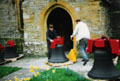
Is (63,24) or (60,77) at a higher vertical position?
(63,24)

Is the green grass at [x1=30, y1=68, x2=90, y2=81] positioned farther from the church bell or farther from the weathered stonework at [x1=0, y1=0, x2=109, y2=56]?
the weathered stonework at [x1=0, y1=0, x2=109, y2=56]

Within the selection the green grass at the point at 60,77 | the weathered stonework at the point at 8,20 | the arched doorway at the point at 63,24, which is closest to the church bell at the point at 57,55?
the green grass at the point at 60,77

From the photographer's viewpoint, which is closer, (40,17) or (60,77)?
(60,77)

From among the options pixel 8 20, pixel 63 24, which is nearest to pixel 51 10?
pixel 63 24

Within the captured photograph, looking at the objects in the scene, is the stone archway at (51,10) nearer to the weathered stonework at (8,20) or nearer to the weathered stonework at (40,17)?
the weathered stonework at (40,17)

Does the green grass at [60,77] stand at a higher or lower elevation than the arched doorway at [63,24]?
lower

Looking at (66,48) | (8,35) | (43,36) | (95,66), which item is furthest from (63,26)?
(95,66)

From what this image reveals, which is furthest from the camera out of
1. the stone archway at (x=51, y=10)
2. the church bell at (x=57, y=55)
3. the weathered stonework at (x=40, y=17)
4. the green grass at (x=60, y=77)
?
the stone archway at (x=51, y=10)

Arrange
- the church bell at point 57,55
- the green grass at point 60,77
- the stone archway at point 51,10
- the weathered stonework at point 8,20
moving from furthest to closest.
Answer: the weathered stonework at point 8,20
the stone archway at point 51,10
the church bell at point 57,55
the green grass at point 60,77

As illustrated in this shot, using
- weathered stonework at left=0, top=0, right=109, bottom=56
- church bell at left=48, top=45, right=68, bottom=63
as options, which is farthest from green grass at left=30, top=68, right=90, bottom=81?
weathered stonework at left=0, top=0, right=109, bottom=56

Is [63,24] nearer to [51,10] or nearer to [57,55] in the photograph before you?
[51,10]

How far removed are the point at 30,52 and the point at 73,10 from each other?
3279 millimetres

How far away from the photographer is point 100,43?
226 inches

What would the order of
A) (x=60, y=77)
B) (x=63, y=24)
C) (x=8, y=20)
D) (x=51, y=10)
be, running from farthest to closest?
(x=63, y=24) → (x=8, y=20) → (x=51, y=10) → (x=60, y=77)
